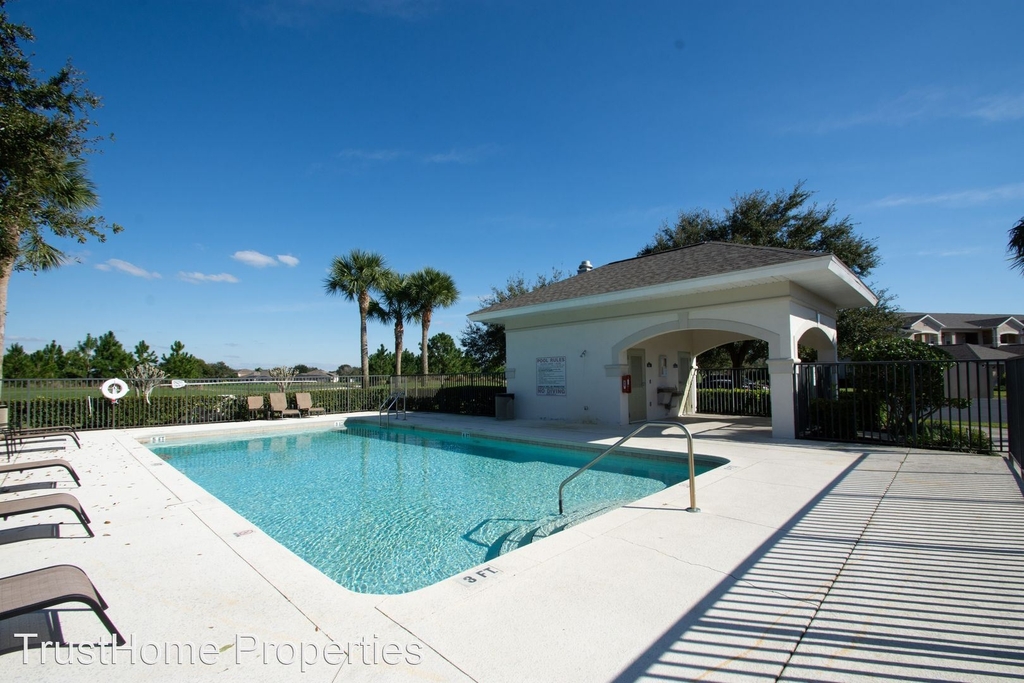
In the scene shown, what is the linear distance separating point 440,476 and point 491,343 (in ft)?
77.5

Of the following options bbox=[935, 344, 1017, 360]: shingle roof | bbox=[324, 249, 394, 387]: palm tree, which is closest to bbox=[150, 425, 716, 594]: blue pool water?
bbox=[324, 249, 394, 387]: palm tree

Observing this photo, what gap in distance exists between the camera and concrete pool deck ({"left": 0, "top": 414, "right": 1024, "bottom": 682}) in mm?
2402

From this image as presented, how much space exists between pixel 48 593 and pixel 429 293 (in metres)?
26.5

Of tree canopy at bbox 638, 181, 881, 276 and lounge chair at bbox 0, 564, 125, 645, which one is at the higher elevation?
tree canopy at bbox 638, 181, 881, 276

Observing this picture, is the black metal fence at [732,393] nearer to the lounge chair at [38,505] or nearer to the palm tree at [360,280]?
the lounge chair at [38,505]

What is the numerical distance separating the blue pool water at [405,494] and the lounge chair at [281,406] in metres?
4.15

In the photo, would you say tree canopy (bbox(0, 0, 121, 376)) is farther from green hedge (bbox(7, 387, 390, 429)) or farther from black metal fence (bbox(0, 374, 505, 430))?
green hedge (bbox(7, 387, 390, 429))

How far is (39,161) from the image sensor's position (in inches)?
339

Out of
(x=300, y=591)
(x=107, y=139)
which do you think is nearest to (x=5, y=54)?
(x=107, y=139)

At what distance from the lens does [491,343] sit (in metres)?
32.3

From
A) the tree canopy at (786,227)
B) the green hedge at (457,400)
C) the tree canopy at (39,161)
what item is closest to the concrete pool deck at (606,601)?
the tree canopy at (39,161)

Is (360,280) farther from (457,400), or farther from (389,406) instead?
(457,400)

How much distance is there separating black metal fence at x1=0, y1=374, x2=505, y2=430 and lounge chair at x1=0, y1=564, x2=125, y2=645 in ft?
41.5

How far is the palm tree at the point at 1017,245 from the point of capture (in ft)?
34.4
